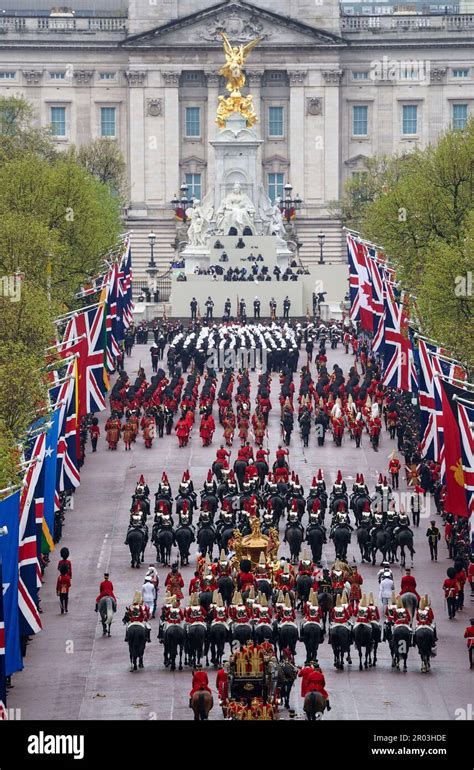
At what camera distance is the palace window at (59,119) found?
17762 cm

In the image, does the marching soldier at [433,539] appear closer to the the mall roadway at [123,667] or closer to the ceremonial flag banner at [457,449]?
the the mall roadway at [123,667]

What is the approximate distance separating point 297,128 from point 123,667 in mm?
127307

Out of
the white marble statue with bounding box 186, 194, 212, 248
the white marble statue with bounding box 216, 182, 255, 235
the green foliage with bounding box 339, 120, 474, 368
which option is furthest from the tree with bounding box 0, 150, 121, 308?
the white marble statue with bounding box 216, 182, 255, 235

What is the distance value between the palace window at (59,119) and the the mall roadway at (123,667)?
106 m

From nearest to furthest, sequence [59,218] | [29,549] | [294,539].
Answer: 1. [29,549]
2. [294,539]
3. [59,218]

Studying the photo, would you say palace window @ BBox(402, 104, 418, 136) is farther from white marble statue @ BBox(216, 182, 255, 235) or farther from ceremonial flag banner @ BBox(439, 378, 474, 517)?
ceremonial flag banner @ BBox(439, 378, 474, 517)

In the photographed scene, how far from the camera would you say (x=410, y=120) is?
17925 cm

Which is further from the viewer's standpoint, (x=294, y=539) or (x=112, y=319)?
(x=112, y=319)

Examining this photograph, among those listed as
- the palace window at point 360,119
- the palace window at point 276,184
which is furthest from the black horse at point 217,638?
the palace window at point 360,119

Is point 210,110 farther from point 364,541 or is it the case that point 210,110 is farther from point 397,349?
point 364,541

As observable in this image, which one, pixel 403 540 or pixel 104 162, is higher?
pixel 104 162

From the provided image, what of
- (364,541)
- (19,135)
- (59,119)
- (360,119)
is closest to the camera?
(364,541)

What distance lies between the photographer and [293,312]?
410 ft

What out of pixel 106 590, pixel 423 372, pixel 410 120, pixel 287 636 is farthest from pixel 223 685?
pixel 410 120
